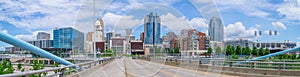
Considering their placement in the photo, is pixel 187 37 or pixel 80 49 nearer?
pixel 187 37

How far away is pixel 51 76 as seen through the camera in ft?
44.8

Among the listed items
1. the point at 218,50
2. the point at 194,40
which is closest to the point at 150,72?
the point at 194,40

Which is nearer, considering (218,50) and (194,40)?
(218,50)

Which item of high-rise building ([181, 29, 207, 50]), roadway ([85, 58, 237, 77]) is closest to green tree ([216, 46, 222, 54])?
roadway ([85, 58, 237, 77])

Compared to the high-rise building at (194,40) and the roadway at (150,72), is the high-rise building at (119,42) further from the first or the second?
the high-rise building at (194,40)

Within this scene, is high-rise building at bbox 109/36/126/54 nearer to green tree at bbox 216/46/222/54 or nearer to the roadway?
the roadway

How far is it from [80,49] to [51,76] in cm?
2778

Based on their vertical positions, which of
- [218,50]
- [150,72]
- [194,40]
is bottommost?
[150,72]

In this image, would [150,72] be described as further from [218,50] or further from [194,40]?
[218,50]

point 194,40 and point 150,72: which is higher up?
point 194,40

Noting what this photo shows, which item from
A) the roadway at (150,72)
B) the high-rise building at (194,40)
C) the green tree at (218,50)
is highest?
the high-rise building at (194,40)

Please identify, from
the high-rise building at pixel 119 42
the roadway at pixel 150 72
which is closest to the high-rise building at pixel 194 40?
the roadway at pixel 150 72

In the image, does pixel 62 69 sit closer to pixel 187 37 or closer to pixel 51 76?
pixel 51 76

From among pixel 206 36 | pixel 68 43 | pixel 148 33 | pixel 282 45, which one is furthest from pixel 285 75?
pixel 282 45
